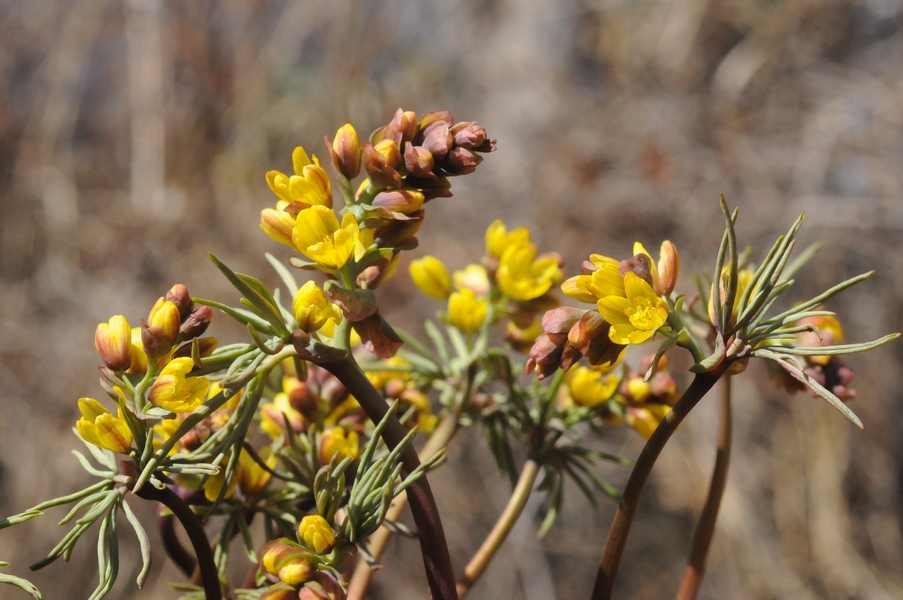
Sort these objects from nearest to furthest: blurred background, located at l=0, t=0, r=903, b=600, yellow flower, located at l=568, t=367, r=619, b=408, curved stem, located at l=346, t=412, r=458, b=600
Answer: curved stem, located at l=346, t=412, r=458, b=600, yellow flower, located at l=568, t=367, r=619, b=408, blurred background, located at l=0, t=0, r=903, b=600

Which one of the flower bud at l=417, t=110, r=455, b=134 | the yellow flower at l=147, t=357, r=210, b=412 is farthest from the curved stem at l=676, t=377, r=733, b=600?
the yellow flower at l=147, t=357, r=210, b=412

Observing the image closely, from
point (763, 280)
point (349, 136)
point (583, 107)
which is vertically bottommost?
point (763, 280)

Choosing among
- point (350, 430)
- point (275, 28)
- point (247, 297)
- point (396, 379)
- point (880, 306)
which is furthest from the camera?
point (275, 28)

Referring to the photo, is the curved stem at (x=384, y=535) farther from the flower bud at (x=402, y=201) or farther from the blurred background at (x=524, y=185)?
the blurred background at (x=524, y=185)

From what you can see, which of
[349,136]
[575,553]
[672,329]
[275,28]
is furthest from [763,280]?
[275,28]

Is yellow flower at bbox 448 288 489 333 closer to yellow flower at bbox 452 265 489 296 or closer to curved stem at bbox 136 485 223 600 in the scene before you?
yellow flower at bbox 452 265 489 296

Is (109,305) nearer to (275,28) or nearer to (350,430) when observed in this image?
(275,28)
